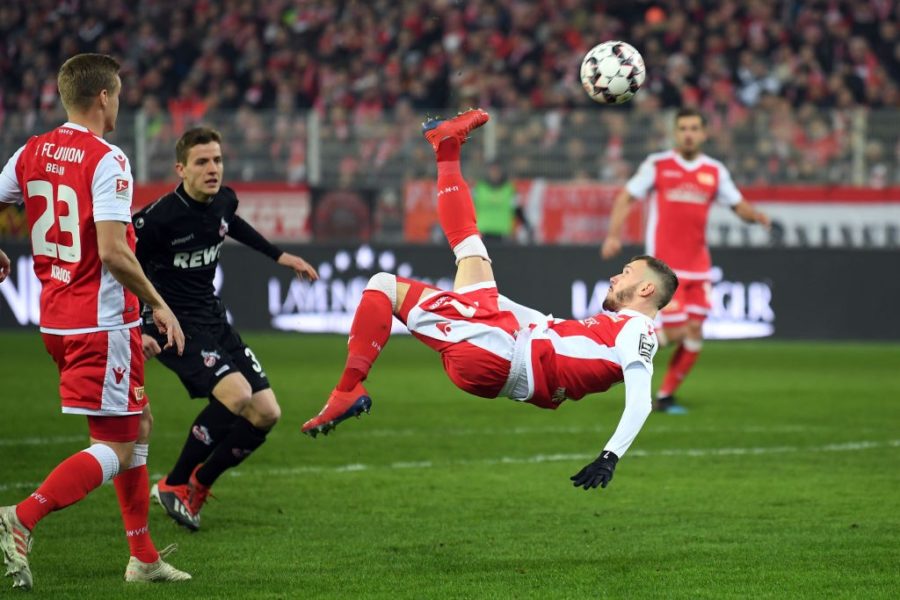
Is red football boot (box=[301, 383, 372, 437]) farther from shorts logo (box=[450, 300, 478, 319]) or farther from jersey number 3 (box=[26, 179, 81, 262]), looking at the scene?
jersey number 3 (box=[26, 179, 81, 262])

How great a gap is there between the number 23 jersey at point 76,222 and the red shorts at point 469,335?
1426 millimetres

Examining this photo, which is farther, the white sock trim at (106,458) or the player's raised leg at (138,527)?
the player's raised leg at (138,527)

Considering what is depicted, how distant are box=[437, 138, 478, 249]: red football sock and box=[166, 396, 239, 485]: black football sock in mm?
1572

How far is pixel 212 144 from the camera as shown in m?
7.35

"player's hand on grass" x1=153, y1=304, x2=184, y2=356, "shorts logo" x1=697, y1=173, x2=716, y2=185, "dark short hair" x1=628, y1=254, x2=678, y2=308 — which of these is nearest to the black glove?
"dark short hair" x1=628, y1=254, x2=678, y2=308

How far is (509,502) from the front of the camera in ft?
26.4

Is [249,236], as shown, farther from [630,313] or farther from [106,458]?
[630,313]

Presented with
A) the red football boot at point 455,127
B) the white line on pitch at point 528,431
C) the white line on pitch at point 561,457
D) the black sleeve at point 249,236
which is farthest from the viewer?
the white line on pitch at point 528,431

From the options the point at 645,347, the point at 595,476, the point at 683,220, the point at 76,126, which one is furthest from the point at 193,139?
the point at 683,220

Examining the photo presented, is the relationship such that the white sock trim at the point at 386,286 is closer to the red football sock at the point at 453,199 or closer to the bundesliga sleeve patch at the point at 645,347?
the red football sock at the point at 453,199

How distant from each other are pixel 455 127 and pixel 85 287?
89.6 inches

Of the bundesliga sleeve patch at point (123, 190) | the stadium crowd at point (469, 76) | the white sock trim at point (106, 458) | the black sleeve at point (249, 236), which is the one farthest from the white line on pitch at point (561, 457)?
the stadium crowd at point (469, 76)

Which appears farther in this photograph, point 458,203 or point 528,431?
point 528,431

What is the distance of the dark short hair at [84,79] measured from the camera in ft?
19.0
